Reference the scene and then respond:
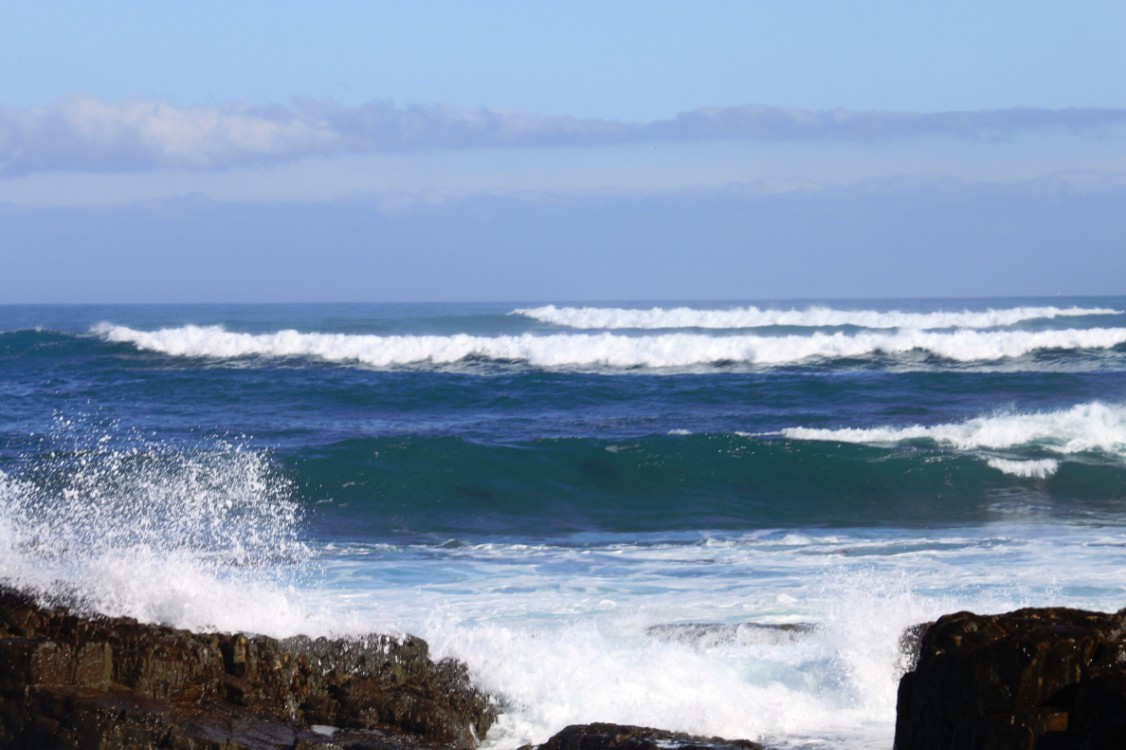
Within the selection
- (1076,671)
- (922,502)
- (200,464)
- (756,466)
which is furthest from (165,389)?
(1076,671)

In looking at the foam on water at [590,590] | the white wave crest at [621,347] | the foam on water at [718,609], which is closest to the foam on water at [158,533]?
the foam on water at [590,590]

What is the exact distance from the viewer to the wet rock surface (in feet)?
12.6

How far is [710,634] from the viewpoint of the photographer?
7.54 meters

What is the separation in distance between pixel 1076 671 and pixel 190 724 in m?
3.41

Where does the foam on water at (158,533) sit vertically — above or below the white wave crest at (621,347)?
below

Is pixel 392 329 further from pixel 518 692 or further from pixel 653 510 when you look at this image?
pixel 518 692

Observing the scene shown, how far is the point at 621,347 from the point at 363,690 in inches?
957

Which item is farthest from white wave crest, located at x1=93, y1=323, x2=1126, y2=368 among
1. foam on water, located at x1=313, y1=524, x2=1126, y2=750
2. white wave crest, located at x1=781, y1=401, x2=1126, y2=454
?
foam on water, located at x1=313, y1=524, x2=1126, y2=750

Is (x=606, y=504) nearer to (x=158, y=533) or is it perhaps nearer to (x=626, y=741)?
(x=158, y=533)

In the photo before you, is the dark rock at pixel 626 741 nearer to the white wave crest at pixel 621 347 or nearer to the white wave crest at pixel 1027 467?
the white wave crest at pixel 1027 467

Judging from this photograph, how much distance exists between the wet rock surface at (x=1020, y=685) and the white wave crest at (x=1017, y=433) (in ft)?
42.9

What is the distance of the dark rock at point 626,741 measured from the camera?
15.3ft

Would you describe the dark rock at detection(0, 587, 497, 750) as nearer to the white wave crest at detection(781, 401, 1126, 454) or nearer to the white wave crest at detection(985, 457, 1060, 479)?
the white wave crest at detection(985, 457, 1060, 479)

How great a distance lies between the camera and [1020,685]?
4043 mm
